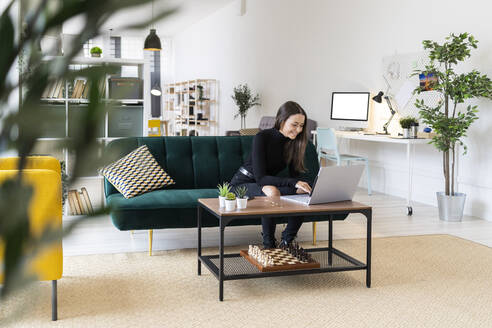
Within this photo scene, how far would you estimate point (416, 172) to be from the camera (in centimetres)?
585

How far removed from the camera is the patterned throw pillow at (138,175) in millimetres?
3564

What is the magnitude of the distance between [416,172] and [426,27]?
1.51m

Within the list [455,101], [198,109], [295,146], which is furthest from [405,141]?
[198,109]

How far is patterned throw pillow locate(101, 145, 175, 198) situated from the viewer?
3.56 m

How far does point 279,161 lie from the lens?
3.44 m

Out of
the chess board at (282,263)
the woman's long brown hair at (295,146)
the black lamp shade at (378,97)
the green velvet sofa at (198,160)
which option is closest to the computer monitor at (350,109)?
the black lamp shade at (378,97)

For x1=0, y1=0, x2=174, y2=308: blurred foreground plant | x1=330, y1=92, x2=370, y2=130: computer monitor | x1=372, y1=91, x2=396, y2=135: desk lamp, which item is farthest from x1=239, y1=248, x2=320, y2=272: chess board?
x1=330, y1=92, x2=370, y2=130: computer monitor

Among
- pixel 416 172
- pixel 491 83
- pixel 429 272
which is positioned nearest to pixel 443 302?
pixel 429 272

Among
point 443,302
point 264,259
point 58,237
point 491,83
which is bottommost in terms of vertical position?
point 443,302

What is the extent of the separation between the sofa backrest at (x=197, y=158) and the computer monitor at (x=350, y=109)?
2630 mm

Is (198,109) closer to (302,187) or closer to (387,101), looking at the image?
(387,101)

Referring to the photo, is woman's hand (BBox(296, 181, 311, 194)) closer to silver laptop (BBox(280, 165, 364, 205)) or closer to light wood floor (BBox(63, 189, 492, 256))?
silver laptop (BBox(280, 165, 364, 205))

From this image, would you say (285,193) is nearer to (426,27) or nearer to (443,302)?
(443,302)

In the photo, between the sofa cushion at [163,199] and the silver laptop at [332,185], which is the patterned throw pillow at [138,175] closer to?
the sofa cushion at [163,199]
